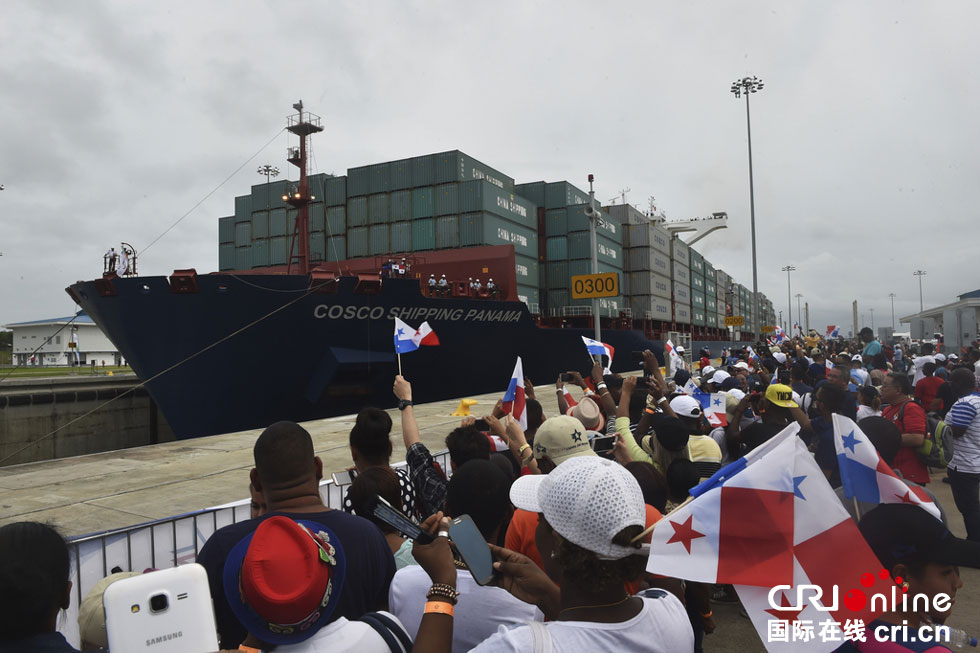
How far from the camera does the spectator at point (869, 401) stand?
5.95m

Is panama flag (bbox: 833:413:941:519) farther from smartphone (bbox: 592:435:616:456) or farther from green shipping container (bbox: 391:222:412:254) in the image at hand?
green shipping container (bbox: 391:222:412:254)

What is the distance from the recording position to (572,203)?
99.8 feet

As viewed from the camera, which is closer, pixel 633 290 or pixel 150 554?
pixel 150 554

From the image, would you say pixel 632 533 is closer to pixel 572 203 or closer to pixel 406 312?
pixel 406 312

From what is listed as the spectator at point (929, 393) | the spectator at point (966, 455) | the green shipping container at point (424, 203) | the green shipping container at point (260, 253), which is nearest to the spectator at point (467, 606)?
the spectator at point (966, 455)

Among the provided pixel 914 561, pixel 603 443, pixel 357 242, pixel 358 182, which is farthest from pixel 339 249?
pixel 914 561

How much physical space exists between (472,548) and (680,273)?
44850 mm

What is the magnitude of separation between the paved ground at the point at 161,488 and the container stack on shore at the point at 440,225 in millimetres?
13973

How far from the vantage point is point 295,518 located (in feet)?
6.38

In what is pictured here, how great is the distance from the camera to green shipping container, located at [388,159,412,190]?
2494 centimetres

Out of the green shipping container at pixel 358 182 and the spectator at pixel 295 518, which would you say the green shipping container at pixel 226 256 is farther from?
the spectator at pixel 295 518

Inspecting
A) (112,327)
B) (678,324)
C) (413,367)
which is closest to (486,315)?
(413,367)

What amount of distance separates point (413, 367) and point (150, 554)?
13.4 m

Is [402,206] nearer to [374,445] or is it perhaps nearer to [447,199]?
[447,199]
